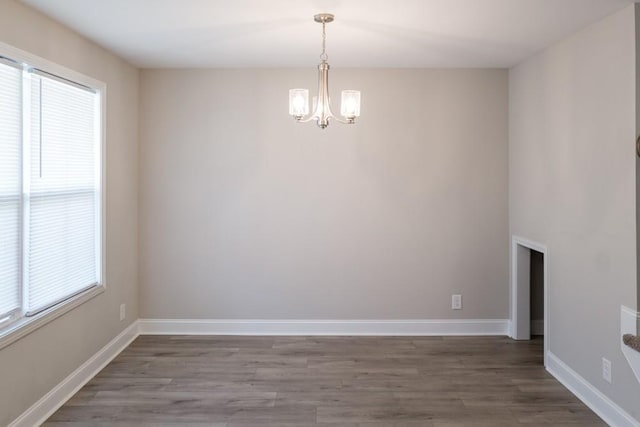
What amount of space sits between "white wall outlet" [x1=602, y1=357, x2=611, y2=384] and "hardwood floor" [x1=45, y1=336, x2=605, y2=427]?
0.86 ft

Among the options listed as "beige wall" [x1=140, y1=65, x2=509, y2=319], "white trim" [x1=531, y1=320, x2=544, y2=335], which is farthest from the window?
"white trim" [x1=531, y1=320, x2=544, y2=335]

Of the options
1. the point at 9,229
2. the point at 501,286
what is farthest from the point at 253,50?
the point at 501,286

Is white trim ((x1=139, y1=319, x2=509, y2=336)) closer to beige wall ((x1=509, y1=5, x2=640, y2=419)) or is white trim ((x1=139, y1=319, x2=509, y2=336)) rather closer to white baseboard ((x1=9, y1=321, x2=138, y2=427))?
white baseboard ((x1=9, y1=321, x2=138, y2=427))

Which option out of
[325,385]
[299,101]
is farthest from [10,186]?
[325,385]

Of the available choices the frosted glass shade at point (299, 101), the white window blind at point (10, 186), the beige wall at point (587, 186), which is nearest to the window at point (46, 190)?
the white window blind at point (10, 186)

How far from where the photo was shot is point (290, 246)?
4.77m

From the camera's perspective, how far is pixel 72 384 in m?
3.48

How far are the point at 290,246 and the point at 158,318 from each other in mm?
1415

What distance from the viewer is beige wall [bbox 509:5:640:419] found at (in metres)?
2.97

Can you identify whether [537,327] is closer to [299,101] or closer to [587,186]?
[587,186]

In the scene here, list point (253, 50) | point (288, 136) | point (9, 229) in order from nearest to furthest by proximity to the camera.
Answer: point (9, 229) → point (253, 50) → point (288, 136)

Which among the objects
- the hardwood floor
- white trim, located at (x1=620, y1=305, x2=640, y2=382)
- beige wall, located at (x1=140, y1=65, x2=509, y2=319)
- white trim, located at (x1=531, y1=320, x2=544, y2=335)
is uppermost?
beige wall, located at (x1=140, y1=65, x2=509, y2=319)

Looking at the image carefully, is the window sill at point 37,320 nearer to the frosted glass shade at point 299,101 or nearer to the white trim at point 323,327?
the white trim at point 323,327

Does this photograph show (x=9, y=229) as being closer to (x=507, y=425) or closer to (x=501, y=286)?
(x=507, y=425)
